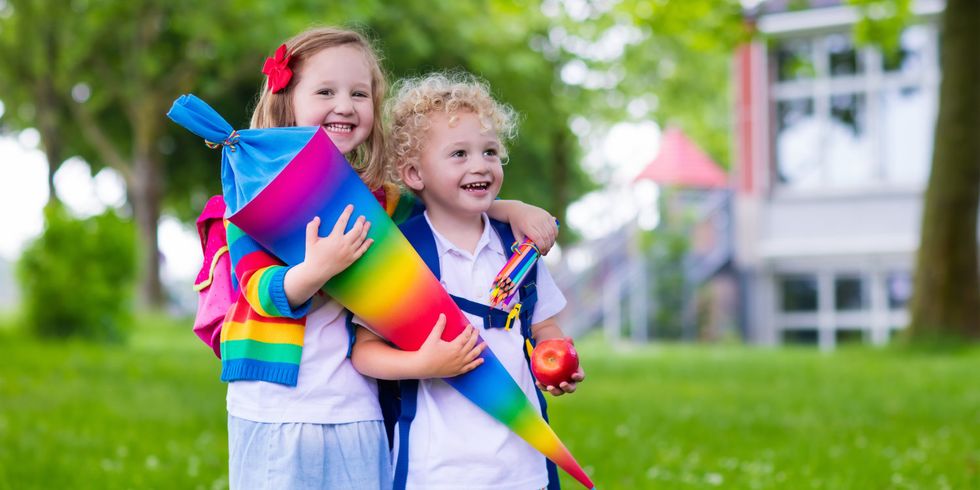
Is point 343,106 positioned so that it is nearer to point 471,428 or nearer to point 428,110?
point 428,110

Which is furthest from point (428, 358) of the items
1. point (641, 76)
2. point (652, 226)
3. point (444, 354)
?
point (641, 76)

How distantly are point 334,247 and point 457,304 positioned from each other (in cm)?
38

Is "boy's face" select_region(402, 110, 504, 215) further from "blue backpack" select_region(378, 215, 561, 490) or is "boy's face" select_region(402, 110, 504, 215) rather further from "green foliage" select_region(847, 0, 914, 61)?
"green foliage" select_region(847, 0, 914, 61)

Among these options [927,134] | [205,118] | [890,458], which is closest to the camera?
[205,118]

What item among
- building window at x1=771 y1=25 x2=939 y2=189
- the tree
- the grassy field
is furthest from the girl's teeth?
building window at x1=771 y1=25 x2=939 y2=189

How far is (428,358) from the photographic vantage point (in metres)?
2.65

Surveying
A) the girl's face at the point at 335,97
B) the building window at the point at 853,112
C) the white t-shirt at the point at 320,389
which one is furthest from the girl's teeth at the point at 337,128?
the building window at the point at 853,112

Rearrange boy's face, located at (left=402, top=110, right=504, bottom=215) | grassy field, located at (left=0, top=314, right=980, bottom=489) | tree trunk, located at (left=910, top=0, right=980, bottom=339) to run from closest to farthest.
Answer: boy's face, located at (left=402, top=110, right=504, bottom=215), grassy field, located at (left=0, top=314, right=980, bottom=489), tree trunk, located at (left=910, top=0, right=980, bottom=339)

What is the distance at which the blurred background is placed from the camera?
6.44 meters

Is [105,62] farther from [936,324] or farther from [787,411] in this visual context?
[787,411]

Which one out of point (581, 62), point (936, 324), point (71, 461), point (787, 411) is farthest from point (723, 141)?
point (71, 461)

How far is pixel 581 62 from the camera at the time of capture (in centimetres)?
2625

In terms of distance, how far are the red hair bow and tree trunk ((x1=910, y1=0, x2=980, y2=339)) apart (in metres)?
→ 11.4

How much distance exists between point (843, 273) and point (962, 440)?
1470cm
